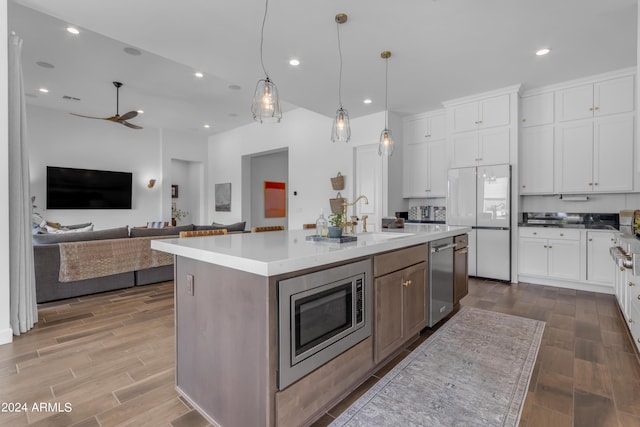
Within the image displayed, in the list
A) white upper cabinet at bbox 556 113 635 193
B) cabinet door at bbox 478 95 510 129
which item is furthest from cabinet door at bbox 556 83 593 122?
cabinet door at bbox 478 95 510 129

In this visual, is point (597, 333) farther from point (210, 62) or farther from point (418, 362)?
point (210, 62)

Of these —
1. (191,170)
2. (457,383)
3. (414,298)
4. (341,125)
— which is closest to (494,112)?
(341,125)

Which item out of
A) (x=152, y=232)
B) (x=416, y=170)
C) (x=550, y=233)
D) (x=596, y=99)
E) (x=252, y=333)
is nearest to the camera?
(x=252, y=333)

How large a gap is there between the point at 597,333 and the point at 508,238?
1937mm

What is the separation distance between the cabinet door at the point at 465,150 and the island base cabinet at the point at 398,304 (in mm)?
3119

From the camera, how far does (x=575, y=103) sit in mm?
4281

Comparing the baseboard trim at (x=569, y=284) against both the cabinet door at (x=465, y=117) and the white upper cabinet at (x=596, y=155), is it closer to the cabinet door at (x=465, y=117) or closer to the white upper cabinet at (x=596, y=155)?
the white upper cabinet at (x=596, y=155)

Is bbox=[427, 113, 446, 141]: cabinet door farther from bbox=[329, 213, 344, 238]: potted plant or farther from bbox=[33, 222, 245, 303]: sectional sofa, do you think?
bbox=[33, 222, 245, 303]: sectional sofa

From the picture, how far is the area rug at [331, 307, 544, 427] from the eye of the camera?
164 cm

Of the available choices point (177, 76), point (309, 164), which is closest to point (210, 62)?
point (177, 76)

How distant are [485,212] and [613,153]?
167 cm

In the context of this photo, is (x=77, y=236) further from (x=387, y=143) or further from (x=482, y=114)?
(x=482, y=114)

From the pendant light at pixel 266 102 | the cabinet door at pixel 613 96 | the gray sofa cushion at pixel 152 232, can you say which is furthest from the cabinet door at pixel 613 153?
the gray sofa cushion at pixel 152 232

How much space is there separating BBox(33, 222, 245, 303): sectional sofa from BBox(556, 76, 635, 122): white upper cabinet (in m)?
5.84
